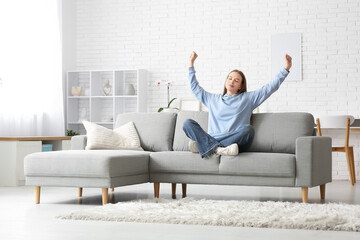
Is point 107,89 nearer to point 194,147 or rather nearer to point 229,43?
point 229,43

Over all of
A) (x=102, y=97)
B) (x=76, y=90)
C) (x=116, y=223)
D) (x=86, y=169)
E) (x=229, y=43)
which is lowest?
(x=116, y=223)

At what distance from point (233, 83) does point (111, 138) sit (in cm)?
122

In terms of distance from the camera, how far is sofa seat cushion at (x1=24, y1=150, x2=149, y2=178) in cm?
466

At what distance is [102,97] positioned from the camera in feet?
28.4

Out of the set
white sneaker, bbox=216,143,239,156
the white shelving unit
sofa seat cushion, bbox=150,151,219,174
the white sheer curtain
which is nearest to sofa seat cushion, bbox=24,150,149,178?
sofa seat cushion, bbox=150,151,219,174

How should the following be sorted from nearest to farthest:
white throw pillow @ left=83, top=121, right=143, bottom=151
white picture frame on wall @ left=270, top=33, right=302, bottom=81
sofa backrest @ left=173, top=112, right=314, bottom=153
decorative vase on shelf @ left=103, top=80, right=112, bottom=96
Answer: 1. sofa backrest @ left=173, top=112, right=314, bottom=153
2. white throw pillow @ left=83, top=121, right=143, bottom=151
3. white picture frame on wall @ left=270, top=33, right=302, bottom=81
4. decorative vase on shelf @ left=103, top=80, right=112, bottom=96

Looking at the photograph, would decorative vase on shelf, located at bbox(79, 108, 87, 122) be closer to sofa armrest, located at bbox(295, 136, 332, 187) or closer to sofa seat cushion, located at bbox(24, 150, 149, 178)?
sofa seat cushion, located at bbox(24, 150, 149, 178)

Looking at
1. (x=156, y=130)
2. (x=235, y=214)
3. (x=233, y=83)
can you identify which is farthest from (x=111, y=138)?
(x=235, y=214)

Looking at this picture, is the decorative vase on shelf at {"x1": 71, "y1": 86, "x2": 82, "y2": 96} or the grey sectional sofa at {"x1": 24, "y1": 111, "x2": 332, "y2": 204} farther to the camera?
the decorative vase on shelf at {"x1": 71, "y1": 86, "x2": 82, "y2": 96}

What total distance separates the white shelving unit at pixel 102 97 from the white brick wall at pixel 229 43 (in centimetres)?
15

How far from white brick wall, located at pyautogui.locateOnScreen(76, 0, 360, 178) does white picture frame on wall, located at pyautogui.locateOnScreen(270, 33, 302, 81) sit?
0.25ft

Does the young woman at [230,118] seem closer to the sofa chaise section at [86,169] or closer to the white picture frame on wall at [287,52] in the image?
the sofa chaise section at [86,169]

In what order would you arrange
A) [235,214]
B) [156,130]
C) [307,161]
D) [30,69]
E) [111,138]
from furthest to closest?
[30,69], [156,130], [111,138], [307,161], [235,214]

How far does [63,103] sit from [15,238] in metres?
5.49
